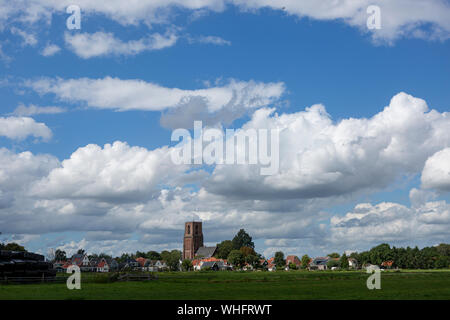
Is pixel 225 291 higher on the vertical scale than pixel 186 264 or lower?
higher

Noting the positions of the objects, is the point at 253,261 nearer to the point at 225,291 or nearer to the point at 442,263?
the point at 442,263

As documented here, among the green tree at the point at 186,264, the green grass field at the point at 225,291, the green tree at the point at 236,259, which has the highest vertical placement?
the green grass field at the point at 225,291

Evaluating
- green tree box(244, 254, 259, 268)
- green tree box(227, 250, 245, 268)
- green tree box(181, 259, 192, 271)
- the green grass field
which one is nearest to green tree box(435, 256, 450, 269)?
green tree box(244, 254, 259, 268)

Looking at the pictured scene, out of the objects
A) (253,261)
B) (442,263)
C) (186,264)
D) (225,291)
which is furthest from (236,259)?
(225,291)

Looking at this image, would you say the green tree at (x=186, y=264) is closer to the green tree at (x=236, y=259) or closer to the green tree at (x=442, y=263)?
the green tree at (x=236, y=259)

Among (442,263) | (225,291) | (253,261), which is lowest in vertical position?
(442,263)

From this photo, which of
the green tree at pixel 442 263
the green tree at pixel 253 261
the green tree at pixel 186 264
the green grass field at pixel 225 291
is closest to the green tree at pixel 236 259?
the green tree at pixel 253 261

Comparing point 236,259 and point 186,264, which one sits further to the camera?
point 186,264
